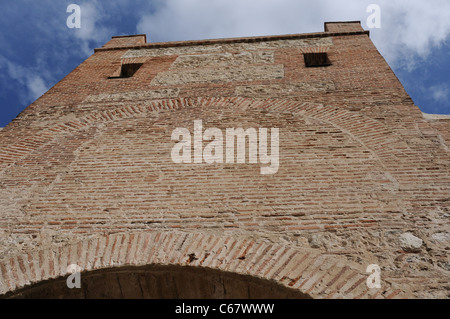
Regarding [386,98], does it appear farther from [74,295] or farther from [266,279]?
[74,295]

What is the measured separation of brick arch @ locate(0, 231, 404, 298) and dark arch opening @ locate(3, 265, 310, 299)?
48 mm

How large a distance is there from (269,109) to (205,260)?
100 inches

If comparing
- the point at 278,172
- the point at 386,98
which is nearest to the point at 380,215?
the point at 278,172

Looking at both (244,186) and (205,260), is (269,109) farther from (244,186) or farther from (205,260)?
(205,260)

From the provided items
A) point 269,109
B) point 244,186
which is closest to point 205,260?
point 244,186

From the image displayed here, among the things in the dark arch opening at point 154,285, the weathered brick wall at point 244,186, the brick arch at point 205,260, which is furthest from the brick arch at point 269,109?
the dark arch opening at point 154,285

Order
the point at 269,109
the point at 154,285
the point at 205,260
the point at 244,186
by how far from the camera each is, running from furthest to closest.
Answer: the point at 269,109 → the point at 244,186 → the point at 154,285 → the point at 205,260

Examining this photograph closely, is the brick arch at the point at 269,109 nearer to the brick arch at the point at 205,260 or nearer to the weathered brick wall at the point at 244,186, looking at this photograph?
the weathered brick wall at the point at 244,186

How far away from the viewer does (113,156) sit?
4184 mm

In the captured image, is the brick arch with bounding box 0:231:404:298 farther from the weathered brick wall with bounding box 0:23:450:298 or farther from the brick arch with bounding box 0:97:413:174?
the brick arch with bounding box 0:97:413:174

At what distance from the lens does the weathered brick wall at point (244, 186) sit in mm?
2789

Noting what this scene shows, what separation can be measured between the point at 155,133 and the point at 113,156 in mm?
608

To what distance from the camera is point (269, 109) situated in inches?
189

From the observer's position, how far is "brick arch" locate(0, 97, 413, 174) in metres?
3.87
